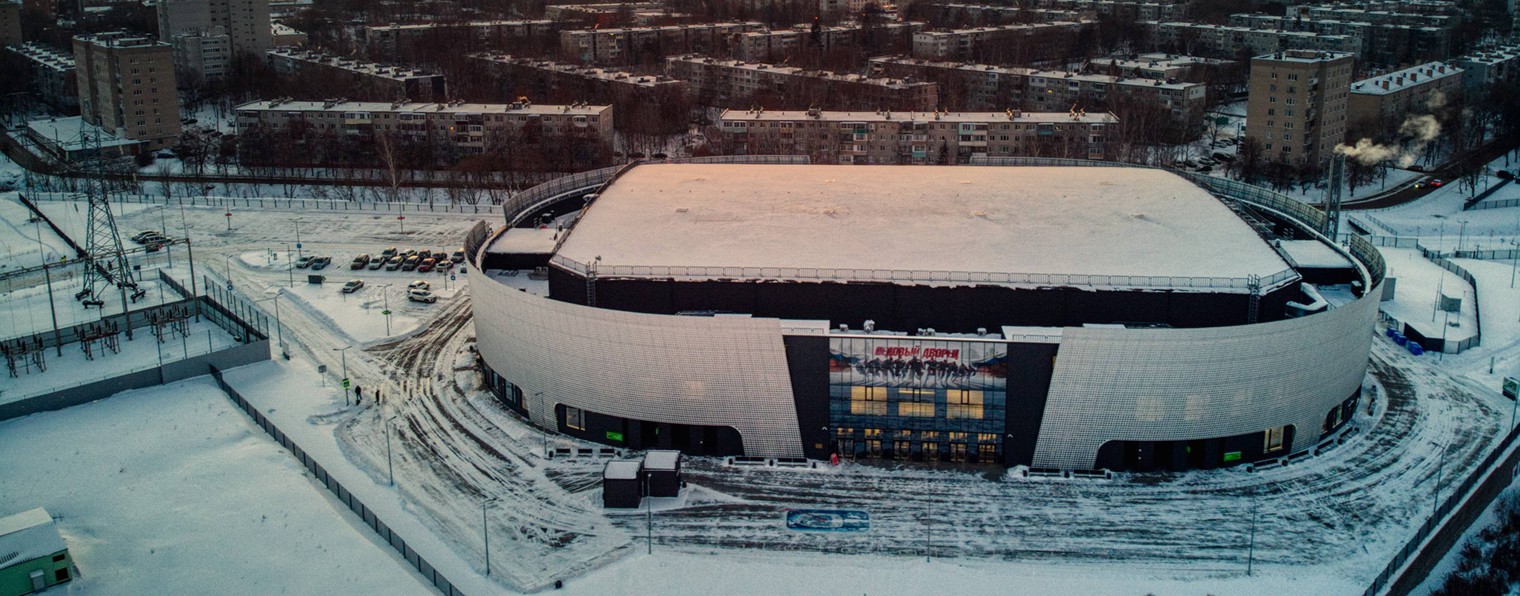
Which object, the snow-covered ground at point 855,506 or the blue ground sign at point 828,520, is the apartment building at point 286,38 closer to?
the snow-covered ground at point 855,506

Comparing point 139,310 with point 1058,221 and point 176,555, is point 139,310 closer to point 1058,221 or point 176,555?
point 176,555

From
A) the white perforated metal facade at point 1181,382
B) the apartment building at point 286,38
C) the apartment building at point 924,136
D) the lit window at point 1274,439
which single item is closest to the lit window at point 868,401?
the white perforated metal facade at point 1181,382

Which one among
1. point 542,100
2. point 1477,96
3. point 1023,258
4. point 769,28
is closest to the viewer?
point 1023,258

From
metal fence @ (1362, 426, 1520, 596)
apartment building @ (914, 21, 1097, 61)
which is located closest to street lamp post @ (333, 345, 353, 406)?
metal fence @ (1362, 426, 1520, 596)

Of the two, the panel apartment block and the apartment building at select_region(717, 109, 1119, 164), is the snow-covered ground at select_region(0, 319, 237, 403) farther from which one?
the panel apartment block

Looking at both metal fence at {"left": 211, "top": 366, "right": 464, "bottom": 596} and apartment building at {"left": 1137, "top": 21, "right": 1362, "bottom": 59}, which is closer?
metal fence at {"left": 211, "top": 366, "right": 464, "bottom": 596}

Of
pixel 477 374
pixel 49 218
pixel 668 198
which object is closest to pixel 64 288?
pixel 49 218
